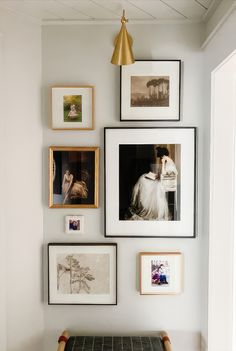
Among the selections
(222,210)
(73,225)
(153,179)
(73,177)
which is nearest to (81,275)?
(73,225)

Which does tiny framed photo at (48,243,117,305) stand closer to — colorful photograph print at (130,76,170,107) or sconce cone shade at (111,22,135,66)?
colorful photograph print at (130,76,170,107)

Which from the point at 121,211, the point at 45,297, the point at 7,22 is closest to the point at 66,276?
the point at 45,297

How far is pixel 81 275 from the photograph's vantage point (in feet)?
6.41

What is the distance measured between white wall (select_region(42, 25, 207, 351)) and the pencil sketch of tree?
0.11m

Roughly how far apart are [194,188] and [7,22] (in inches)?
49.2

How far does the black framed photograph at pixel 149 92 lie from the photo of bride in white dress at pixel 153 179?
18 cm

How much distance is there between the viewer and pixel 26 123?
1903mm

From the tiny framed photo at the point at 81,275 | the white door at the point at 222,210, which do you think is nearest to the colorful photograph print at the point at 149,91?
the white door at the point at 222,210

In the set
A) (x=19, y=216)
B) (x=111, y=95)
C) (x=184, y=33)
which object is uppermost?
(x=184, y=33)

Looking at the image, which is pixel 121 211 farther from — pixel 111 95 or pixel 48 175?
pixel 111 95

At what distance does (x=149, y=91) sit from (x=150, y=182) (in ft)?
1.55

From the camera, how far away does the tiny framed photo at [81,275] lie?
1.95 metres

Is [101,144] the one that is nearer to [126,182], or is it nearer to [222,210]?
[126,182]

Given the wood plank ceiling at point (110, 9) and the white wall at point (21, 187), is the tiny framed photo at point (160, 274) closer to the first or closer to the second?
the white wall at point (21, 187)
